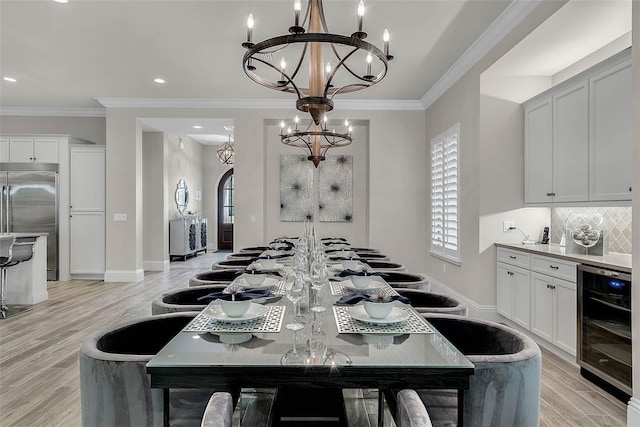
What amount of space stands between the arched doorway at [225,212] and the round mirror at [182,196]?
2.02 m

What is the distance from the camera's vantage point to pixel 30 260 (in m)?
5.12

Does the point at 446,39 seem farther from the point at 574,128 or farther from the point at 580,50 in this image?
the point at 574,128

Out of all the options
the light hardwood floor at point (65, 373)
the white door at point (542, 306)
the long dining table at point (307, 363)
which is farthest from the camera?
the white door at point (542, 306)

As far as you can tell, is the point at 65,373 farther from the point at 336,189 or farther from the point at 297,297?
the point at 336,189

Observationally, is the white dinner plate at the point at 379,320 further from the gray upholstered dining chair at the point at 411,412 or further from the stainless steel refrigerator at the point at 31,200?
the stainless steel refrigerator at the point at 31,200

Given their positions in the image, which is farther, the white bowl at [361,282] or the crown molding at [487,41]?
the crown molding at [487,41]

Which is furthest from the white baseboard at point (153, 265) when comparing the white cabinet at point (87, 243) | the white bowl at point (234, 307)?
the white bowl at point (234, 307)

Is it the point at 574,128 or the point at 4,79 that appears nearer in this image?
the point at 574,128

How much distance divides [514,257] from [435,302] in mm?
2199

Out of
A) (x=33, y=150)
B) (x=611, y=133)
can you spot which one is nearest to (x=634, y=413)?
(x=611, y=133)

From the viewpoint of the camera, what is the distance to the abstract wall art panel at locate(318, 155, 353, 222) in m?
6.96

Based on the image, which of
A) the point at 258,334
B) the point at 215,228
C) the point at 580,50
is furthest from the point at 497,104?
the point at 215,228

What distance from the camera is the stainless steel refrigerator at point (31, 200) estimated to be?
6.46 m

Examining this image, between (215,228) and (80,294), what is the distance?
6.41 meters
